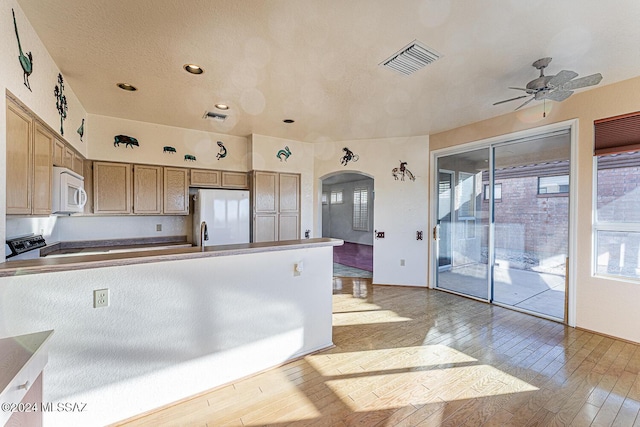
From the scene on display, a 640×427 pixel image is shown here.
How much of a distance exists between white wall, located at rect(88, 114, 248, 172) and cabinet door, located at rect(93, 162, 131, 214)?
13cm

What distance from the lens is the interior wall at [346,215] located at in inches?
404

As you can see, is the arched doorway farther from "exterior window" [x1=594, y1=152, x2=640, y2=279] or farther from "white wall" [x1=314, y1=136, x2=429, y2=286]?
"exterior window" [x1=594, y1=152, x2=640, y2=279]

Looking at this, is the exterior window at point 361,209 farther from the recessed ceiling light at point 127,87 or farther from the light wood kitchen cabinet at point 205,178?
the recessed ceiling light at point 127,87

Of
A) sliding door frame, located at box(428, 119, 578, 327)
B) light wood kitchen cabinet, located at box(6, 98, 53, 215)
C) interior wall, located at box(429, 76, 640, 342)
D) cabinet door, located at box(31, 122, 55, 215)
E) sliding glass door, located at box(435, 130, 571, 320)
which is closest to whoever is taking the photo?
light wood kitchen cabinet, located at box(6, 98, 53, 215)

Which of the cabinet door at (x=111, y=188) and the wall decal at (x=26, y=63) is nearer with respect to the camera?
the wall decal at (x=26, y=63)

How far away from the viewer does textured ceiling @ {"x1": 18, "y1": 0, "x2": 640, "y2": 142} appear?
6.46ft

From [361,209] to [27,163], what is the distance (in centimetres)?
927

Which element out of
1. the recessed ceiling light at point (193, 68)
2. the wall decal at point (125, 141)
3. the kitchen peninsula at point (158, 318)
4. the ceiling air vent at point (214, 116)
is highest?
the recessed ceiling light at point (193, 68)

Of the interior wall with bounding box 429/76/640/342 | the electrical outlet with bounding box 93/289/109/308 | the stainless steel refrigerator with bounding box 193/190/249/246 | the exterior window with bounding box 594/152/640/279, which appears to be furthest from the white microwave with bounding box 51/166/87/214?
the exterior window with bounding box 594/152/640/279

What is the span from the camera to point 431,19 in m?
2.05

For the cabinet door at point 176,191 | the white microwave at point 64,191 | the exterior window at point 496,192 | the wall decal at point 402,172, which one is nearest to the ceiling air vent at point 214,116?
the cabinet door at point 176,191

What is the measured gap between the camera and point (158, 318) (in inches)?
76.1

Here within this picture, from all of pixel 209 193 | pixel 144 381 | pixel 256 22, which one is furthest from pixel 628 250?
pixel 209 193

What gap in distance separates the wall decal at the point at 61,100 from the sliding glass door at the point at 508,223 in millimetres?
5173
